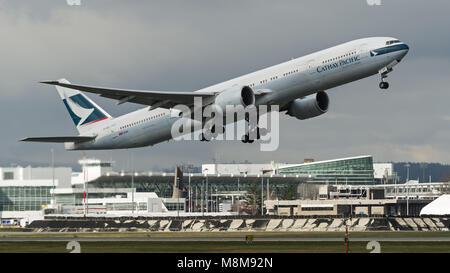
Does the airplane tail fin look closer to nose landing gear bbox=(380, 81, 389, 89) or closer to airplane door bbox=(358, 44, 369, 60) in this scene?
airplane door bbox=(358, 44, 369, 60)

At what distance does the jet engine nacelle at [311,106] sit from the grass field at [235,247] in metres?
13.4

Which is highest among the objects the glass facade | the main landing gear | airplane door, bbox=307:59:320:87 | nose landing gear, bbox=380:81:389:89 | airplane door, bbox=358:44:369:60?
airplane door, bbox=358:44:369:60

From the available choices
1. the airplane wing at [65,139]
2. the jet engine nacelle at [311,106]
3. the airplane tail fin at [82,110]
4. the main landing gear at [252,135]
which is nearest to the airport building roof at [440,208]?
the jet engine nacelle at [311,106]

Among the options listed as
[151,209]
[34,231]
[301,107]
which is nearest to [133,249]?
[301,107]

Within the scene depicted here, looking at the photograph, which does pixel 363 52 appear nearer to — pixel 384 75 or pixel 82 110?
pixel 384 75

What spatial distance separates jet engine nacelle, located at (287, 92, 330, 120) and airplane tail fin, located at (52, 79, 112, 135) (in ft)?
69.7

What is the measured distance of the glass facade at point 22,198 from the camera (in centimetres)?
16650

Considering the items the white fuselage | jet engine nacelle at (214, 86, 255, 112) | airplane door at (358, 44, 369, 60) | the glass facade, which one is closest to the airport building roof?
the white fuselage

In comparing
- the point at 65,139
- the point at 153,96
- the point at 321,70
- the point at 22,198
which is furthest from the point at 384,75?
the point at 22,198

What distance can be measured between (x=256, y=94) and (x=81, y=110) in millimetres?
27003

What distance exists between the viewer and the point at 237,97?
2253 inches

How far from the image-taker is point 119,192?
563 ft

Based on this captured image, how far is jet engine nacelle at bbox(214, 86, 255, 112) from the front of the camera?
57.2 metres

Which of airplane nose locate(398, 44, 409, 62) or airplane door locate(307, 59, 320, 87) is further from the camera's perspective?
airplane door locate(307, 59, 320, 87)
